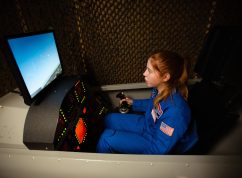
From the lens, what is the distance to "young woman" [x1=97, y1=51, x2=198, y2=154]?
37.9 inches

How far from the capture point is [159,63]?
1073 millimetres

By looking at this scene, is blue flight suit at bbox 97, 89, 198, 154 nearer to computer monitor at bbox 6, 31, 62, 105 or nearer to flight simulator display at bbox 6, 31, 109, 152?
flight simulator display at bbox 6, 31, 109, 152

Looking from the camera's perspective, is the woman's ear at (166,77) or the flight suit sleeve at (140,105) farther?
the flight suit sleeve at (140,105)

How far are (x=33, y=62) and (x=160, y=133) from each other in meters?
0.79

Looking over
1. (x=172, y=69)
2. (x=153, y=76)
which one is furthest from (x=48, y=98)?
(x=172, y=69)

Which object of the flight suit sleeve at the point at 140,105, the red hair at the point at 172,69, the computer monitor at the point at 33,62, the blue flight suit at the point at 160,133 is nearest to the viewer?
the computer monitor at the point at 33,62

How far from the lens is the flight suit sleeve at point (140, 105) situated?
1.52 m

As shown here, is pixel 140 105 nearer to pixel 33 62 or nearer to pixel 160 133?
pixel 160 133

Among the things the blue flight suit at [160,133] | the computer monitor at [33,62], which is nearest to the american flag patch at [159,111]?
the blue flight suit at [160,133]

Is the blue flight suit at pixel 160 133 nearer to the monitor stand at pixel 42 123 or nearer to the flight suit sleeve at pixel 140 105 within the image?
the flight suit sleeve at pixel 140 105

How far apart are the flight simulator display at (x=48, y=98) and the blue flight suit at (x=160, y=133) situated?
0.72 feet

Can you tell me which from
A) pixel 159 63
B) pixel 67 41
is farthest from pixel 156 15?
pixel 67 41

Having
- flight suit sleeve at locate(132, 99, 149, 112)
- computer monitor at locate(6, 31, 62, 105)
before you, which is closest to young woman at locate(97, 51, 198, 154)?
flight suit sleeve at locate(132, 99, 149, 112)

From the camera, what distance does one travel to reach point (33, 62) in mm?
981
